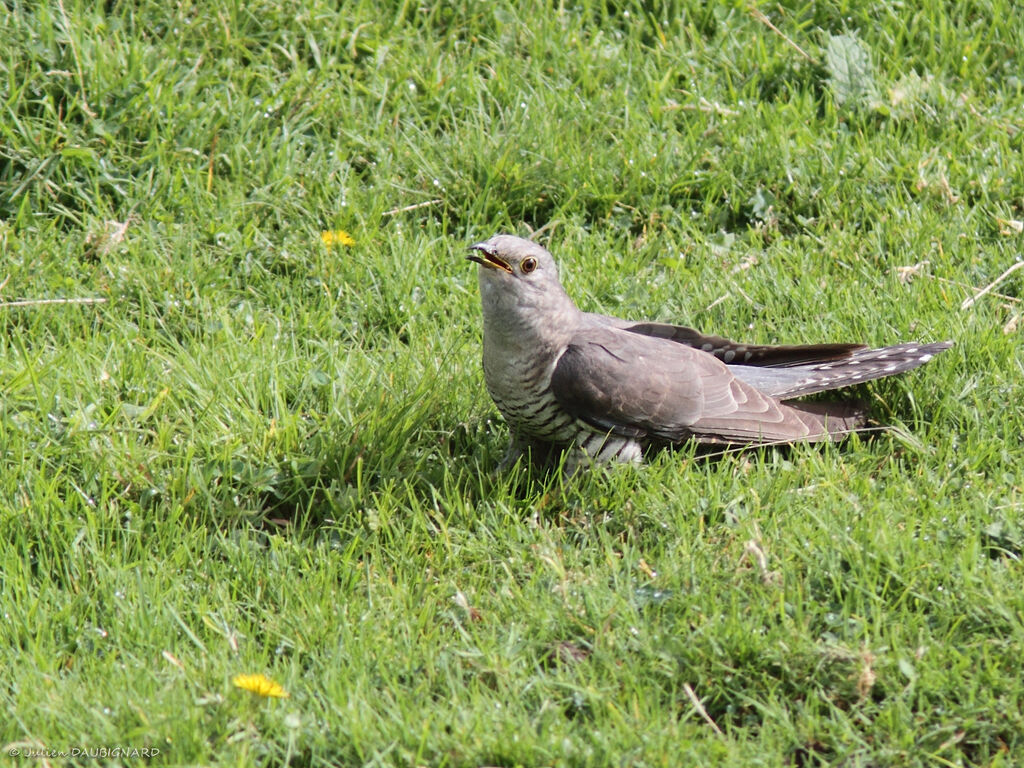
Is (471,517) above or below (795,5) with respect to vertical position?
below

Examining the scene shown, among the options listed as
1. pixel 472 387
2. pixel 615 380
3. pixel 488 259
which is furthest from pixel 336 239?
pixel 615 380

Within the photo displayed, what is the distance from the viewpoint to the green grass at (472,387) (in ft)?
11.0

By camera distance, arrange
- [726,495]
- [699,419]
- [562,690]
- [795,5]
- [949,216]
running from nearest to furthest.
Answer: [562,690], [726,495], [699,419], [949,216], [795,5]

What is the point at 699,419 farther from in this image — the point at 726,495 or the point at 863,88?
the point at 863,88

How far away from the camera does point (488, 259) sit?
4.29 meters

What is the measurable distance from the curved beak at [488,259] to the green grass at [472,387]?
629mm

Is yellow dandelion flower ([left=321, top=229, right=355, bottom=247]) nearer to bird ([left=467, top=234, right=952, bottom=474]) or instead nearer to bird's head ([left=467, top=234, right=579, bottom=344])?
bird ([left=467, top=234, right=952, bottom=474])

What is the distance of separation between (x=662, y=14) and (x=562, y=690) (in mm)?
4285

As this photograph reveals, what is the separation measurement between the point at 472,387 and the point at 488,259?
71 cm

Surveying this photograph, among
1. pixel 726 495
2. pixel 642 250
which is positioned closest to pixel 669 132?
pixel 642 250

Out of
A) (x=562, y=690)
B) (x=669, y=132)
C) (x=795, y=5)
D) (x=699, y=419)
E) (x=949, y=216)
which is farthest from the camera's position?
(x=795, y=5)

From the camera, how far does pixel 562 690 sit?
343 centimetres

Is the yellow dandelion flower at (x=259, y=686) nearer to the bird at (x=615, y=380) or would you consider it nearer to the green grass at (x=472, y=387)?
the green grass at (x=472, y=387)

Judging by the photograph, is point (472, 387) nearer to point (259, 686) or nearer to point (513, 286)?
point (513, 286)
